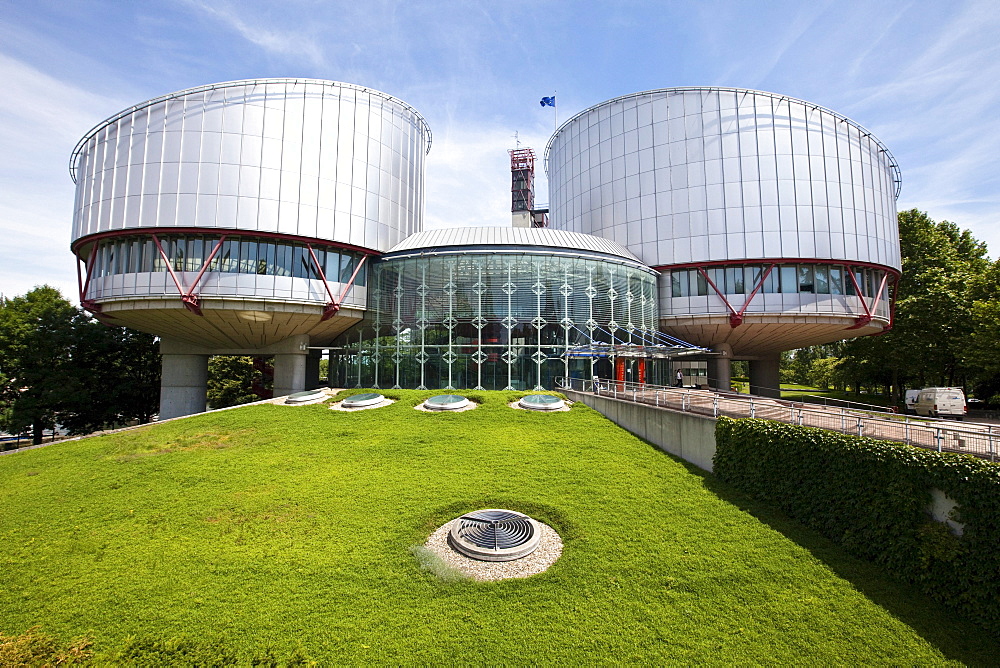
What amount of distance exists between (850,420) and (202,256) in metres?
35.1

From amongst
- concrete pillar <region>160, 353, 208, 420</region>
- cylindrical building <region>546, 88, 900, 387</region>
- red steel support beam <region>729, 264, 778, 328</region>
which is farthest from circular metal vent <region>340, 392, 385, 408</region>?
red steel support beam <region>729, 264, 778, 328</region>

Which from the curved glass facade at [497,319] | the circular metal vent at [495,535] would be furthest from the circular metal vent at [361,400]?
the circular metal vent at [495,535]

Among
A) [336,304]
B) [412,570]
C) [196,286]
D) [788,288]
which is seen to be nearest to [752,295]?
[788,288]

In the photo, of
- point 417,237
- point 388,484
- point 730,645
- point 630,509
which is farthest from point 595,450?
point 417,237

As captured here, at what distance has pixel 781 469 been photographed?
15.4 m

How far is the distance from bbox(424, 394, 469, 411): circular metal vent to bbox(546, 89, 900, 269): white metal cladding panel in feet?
75.2

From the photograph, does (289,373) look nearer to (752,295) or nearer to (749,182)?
(752,295)

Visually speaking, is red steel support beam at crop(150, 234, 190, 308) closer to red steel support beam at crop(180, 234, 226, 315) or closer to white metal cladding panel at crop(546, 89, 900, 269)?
red steel support beam at crop(180, 234, 226, 315)

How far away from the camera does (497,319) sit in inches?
1271

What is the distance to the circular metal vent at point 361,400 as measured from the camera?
26969 mm

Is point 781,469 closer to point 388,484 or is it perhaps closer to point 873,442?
point 873,442

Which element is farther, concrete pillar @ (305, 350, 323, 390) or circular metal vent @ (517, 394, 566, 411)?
concrete pillar @ (305, 350, 323, 390)

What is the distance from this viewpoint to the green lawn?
9359 mm

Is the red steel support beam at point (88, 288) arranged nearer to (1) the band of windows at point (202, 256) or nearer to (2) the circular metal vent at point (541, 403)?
(1) the band of windows at point (202, 256)
